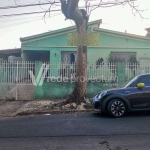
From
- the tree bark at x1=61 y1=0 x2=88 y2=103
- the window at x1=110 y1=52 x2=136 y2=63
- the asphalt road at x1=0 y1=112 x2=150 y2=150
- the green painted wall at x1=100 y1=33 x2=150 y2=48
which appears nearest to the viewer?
the asphalt road at x1=0 y1=112 x2=150 y2=150

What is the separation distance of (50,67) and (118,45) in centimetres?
681

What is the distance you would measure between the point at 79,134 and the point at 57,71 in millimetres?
6860

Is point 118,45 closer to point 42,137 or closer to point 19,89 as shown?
point 19,89

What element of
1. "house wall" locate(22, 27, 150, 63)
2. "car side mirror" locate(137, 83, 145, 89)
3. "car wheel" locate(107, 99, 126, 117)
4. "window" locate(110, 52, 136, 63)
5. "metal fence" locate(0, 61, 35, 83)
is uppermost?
"house wall" locate(22, 27, 150, 63)

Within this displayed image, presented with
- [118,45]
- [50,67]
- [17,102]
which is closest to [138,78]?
[50,67]

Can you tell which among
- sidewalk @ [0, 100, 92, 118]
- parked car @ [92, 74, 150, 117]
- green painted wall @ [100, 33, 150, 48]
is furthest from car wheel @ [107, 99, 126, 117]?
green painted wall @ [100, 33, 150, 48]

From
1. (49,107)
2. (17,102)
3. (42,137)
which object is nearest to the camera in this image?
(42,137)

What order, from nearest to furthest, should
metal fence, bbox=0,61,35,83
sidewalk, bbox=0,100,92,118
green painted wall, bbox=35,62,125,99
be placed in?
sidewalk, bbox=0,100,92,118, metal fence, bbox=0,61,35,83, green painted wall, bbox=35,62,125,99

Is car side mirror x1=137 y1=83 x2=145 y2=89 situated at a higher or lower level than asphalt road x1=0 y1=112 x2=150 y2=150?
higher

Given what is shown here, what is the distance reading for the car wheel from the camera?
798cm

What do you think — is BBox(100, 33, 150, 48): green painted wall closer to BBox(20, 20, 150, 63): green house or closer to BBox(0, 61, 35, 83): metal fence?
BBox(20, 20, 150, 63): green house

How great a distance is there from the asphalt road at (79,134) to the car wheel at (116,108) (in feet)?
0.74

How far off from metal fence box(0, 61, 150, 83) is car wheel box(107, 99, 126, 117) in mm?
4700

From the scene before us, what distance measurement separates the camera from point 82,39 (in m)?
10.7
